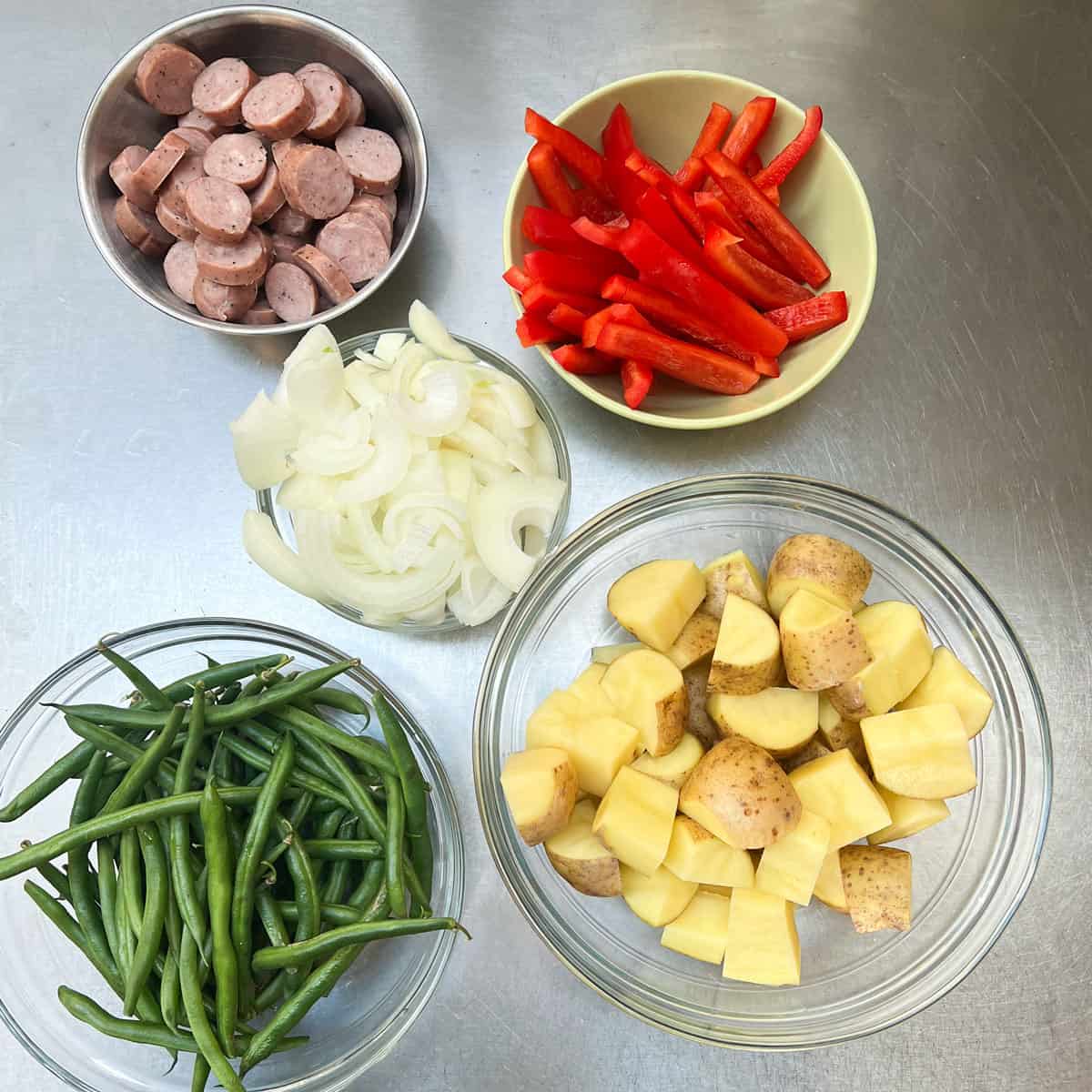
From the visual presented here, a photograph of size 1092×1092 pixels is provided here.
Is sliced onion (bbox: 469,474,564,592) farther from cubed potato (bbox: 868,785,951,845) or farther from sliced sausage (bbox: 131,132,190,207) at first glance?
sliced sausage (bbox: 131,132,190,207)

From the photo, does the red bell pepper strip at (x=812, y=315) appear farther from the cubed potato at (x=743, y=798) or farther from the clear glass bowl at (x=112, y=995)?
the clear glass bowl at (x=112, y=995)

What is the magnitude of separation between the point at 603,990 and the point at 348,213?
1398 millimetres

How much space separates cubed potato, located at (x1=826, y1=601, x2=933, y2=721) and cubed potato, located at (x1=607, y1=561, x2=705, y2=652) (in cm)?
26

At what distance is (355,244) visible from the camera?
1.67 meters

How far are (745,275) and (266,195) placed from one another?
849 millimetres

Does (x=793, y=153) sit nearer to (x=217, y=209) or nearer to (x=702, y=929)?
(x=217, y=209)

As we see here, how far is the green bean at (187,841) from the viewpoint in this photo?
4.71 ft

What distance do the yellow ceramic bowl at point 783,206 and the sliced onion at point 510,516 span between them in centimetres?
19

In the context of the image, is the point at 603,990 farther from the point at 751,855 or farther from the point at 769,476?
the point at 769,476

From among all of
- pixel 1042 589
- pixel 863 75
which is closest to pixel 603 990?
pixel 1042 589

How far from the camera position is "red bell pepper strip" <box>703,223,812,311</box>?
157 centimetres

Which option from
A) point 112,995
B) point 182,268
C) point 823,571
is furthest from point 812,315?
point 112,995

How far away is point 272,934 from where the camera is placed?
148 cm

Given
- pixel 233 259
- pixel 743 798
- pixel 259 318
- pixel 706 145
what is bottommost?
pixel 743 798
